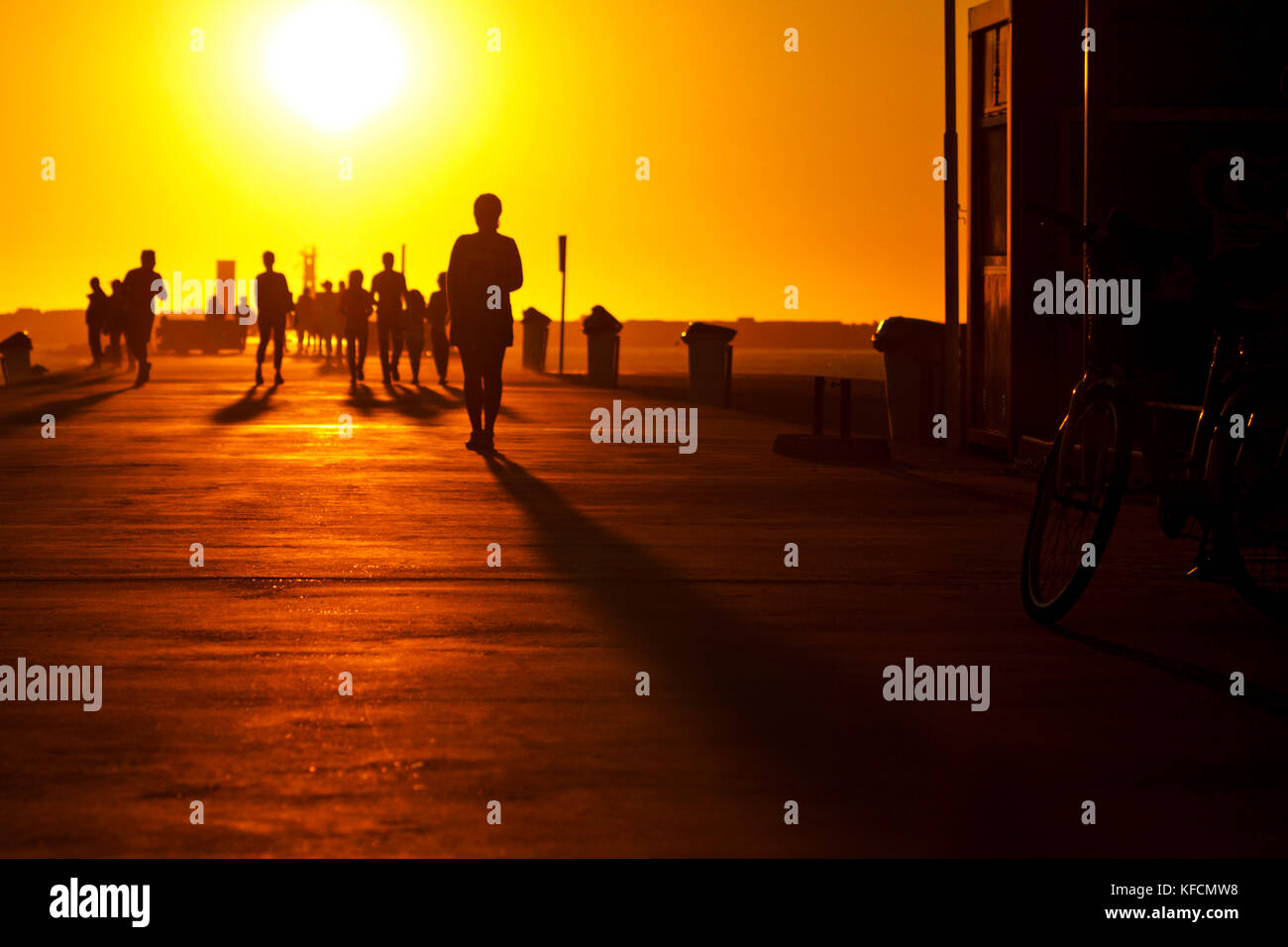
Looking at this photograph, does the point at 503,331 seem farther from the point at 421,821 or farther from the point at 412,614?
the point at 421,821

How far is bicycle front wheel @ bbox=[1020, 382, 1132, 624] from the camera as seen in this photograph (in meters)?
7.39

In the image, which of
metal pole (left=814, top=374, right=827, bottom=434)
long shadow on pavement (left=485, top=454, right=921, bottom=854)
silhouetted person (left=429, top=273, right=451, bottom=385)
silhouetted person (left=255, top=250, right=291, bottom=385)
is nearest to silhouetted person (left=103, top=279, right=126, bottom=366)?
silhouetted person (left=429, top=273, right=451, bottom=385)

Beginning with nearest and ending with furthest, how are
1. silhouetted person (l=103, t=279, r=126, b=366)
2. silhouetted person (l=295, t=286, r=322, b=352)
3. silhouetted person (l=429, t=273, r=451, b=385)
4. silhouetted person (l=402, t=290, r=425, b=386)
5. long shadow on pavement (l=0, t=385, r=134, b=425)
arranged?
1. long shadow on pavement (l=0, t=385, r=134, b=425)
2. silhouetted person (l=402, t=290, r=425, b=386)
3. silhouetted person (l=429, t=273, r=451, b=385)
4. silhouetted person (l=103, t=279, r=126, b=366)
5. silhouetted person (l=295, t=286, r=322, b=352)

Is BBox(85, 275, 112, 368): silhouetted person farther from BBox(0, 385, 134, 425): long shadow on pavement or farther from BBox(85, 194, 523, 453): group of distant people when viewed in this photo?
BBox(0, 385, 134, 425): long shadow on pavement

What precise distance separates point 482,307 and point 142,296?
52.7 feet

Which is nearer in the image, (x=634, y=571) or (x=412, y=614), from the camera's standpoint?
(x=412, y=614)

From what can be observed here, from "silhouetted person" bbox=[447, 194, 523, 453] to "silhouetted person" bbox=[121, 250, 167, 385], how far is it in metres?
15.4

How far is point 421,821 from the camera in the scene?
4633 mm

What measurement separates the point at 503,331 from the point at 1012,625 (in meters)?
10.0

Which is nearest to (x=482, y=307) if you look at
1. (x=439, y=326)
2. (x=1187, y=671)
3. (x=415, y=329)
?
(x=1187, y=671)

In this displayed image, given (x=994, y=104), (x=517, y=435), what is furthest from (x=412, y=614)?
(x=517, y=435)

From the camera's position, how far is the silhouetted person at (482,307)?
1722 centimetres

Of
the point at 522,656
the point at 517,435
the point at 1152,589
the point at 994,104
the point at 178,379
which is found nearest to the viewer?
the point at 522,656

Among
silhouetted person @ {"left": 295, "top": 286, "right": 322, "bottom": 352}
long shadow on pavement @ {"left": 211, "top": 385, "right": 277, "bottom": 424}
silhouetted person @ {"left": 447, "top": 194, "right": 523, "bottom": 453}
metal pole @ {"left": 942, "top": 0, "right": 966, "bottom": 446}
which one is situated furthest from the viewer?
silhouetted person @ {"left": 295, "top": 286, "right": 322, "bottom": 352}
